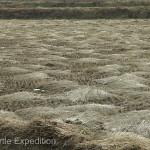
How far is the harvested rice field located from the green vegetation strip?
65.0 feet

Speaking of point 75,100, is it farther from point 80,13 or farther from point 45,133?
point 80,13

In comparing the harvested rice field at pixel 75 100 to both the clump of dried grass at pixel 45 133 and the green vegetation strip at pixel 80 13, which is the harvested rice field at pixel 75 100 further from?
the green vegetation strip at pixel 80 13

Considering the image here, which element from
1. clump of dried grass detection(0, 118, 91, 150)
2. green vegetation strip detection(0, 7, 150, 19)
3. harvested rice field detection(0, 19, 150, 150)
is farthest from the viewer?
green vegetation strip detection(0, 7, 150, 19)

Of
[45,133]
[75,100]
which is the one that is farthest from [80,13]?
[45,133]

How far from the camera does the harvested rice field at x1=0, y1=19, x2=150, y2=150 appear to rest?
4551 mm

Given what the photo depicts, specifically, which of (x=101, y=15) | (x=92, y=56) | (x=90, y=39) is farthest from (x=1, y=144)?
(x=101, y=15)

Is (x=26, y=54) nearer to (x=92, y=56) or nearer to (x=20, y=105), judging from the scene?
(x=92, y=56)

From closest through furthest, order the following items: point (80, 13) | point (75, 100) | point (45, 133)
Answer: point (45, 133) < point (75, 100) < point (80, 13)

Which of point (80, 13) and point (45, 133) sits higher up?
point (45, 133)

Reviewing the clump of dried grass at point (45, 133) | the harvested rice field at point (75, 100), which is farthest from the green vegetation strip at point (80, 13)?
the clump of dried grass at point (45, 133)

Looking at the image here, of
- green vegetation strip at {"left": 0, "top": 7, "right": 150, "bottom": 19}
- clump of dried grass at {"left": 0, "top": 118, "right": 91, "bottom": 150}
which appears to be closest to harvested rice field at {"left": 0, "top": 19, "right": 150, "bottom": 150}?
clump of dried grass at {"left": 0, "top": 118, "right": 91, "bottom": 150}

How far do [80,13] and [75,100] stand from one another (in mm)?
27320

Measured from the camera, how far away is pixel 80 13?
33219 mm

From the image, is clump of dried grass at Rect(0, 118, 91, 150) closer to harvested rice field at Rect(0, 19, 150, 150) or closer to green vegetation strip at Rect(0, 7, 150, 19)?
harvested rice field at Rect(0, 19, 150, 150)
